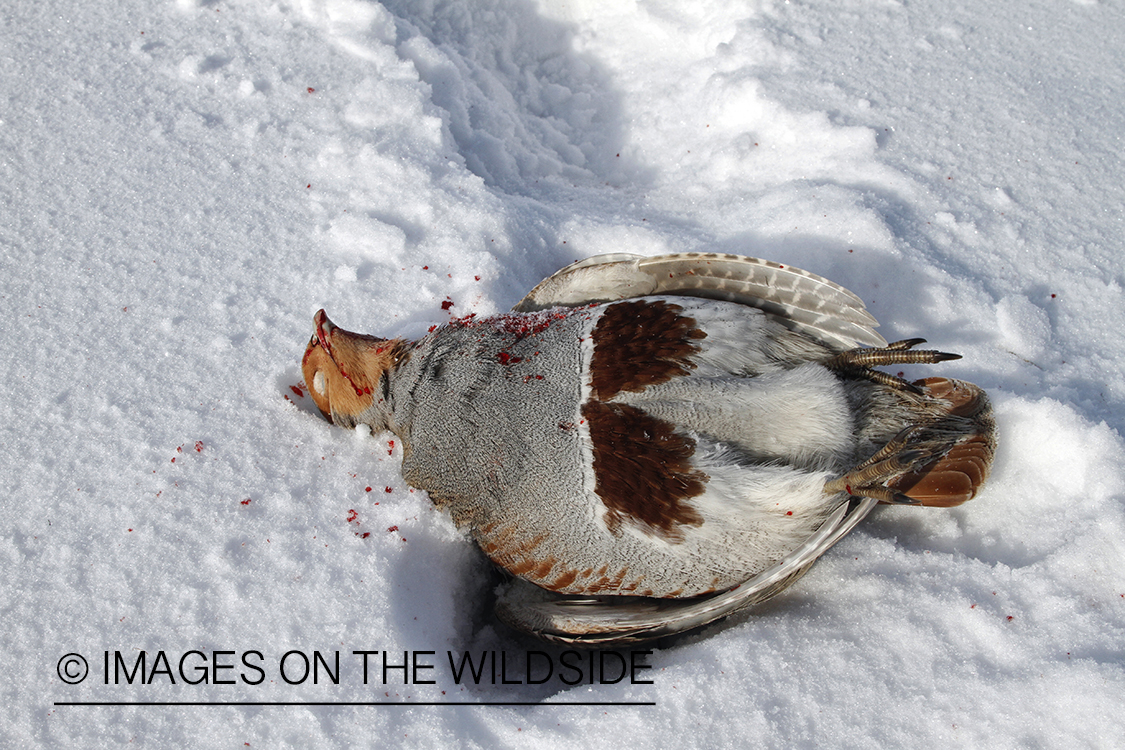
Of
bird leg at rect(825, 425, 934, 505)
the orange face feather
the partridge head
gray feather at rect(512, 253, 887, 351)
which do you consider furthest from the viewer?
the orange face feather

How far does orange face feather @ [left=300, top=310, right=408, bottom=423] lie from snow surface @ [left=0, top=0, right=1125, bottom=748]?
146 mm

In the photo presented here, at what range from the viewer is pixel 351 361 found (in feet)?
6.48

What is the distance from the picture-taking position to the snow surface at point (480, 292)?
164 cm

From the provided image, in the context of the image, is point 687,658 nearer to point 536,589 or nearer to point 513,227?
point 536,589

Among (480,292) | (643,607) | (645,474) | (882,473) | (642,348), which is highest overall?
(882,473)

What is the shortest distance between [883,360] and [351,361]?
1.38m

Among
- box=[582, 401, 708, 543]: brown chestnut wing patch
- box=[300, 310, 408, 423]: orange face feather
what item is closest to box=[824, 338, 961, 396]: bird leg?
box=[582, 401, 708, 543]: brown chestnut wing patch

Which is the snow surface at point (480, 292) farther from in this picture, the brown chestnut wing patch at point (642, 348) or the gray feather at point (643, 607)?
the brown chestnut wing patch at point (642, 348)

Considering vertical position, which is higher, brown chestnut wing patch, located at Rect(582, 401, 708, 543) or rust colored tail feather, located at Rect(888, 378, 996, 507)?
rust colored tail feather, located at Rect(888, 378, 996, 507)

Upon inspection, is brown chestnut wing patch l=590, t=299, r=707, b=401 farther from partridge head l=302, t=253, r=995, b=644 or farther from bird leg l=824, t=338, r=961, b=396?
bird leg l=824, t=338, r=961, b=396

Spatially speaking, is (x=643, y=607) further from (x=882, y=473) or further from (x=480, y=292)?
(x=480, y=292)

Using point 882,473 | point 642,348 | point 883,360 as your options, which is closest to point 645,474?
point 642,348

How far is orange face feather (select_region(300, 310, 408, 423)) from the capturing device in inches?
77.6

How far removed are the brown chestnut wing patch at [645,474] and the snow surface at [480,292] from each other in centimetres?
38
